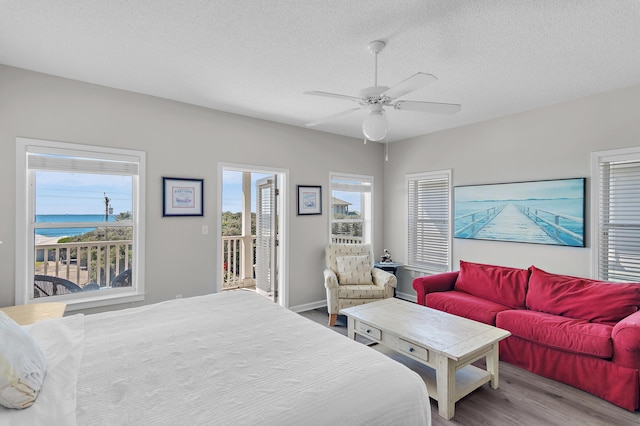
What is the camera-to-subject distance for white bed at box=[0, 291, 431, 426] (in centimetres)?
111

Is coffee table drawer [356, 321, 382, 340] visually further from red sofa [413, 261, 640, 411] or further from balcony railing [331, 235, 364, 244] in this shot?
balcony railing [331, 235, 364, 244]

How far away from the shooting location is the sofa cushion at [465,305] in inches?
124

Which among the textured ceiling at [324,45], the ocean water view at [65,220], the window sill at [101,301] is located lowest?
the window sill at [101,301]

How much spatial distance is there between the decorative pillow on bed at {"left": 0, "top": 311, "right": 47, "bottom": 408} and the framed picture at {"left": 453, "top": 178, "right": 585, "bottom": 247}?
4350 mm

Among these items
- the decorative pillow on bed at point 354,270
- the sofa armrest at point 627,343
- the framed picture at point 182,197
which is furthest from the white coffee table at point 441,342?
the framed picture at point 182,197

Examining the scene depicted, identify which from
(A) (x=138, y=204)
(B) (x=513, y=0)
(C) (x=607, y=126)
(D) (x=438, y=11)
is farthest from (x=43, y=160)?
(C) (x=607, y=126)

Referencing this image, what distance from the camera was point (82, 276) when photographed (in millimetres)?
3221

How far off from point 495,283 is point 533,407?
1409 mm

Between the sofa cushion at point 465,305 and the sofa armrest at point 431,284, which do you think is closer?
the sofa cushion at point 465,305

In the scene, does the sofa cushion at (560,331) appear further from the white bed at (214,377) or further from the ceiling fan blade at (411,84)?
the ceiling fan blade at (411,84)

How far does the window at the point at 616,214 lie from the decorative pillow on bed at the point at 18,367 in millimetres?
4381

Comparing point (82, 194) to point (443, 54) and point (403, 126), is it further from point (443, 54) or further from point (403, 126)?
point (403, 126)

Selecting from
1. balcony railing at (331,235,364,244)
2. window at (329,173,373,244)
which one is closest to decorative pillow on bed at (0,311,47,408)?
window at (329,173,373,244)

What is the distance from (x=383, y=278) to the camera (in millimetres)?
4184
